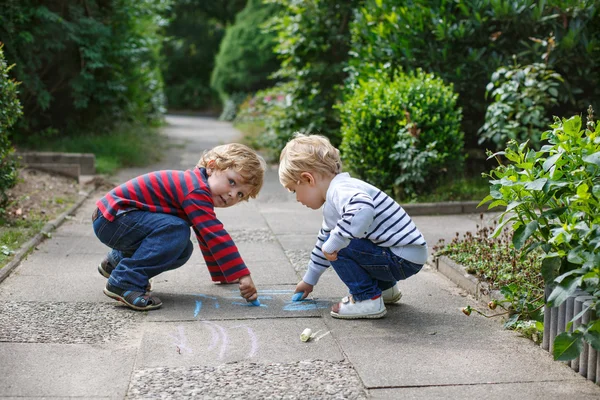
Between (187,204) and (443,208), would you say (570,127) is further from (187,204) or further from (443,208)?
(443,208)

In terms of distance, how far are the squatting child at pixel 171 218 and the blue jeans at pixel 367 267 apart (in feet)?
1.96

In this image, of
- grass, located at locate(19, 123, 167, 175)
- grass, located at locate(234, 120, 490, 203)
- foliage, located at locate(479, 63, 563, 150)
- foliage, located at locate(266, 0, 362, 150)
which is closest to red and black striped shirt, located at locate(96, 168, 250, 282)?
grass, located at locate(234, 120, 490, 203)

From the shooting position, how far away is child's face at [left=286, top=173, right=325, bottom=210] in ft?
13.7

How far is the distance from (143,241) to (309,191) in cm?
109

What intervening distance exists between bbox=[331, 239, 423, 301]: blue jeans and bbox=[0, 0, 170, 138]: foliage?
27.4ft

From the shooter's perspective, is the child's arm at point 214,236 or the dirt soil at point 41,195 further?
the dirt soil at point 41,195

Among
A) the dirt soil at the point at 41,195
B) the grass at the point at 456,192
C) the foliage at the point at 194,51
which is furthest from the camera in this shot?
the foliage at the point at 194,51

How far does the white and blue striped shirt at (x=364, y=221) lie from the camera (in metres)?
3.87

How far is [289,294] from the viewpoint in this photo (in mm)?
4691

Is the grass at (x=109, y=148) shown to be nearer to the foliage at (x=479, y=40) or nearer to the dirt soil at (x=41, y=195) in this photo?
the dirt soil at (x=41, y=195)

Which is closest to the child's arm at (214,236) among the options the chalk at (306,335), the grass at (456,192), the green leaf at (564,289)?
the chalk at (306,335)

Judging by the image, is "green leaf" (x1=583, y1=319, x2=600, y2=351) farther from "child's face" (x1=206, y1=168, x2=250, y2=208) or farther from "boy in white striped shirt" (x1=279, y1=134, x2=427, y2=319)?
"child's face" (x1=206, y1=168, x2=250, y2=208)

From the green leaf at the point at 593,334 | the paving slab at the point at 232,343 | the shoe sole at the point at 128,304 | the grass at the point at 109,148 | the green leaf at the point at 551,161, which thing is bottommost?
the grass at the point at 109,148

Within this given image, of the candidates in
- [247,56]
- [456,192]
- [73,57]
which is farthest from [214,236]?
[247,56]
